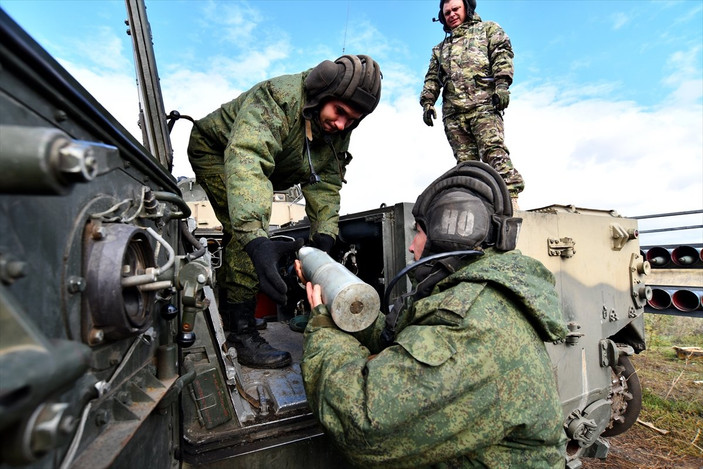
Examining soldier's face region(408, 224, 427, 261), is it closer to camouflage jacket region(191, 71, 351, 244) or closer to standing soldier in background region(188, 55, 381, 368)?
standing soldier in background region(188, 55, 381, 368)

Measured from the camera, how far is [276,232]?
15.0 feet

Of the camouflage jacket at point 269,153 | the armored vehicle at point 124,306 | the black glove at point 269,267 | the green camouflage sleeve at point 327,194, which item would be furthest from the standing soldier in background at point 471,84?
the black glove at point 269,267

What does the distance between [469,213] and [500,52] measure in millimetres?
3594

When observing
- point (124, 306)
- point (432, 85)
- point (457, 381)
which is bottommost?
point (457, 381)

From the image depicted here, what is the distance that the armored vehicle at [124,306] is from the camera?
579 millimetres

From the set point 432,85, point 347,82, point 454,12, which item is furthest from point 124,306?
point 454,12

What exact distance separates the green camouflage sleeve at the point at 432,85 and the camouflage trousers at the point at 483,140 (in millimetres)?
332

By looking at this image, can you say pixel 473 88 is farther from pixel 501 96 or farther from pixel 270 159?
pixel 270 159

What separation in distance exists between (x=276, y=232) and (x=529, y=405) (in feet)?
11.3

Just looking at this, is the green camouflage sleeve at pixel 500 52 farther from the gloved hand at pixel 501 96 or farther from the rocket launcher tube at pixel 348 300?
the rocket launcher tube at pixel 348 300

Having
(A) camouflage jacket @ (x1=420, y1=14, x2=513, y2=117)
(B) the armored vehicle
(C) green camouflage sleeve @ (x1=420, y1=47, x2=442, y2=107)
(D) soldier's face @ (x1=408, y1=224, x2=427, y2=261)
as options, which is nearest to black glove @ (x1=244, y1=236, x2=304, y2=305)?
(B) the armored vehicle

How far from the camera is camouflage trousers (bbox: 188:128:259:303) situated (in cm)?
294

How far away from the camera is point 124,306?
2.99ft

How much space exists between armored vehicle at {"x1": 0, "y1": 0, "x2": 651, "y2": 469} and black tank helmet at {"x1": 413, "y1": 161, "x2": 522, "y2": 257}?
0.64 metres
